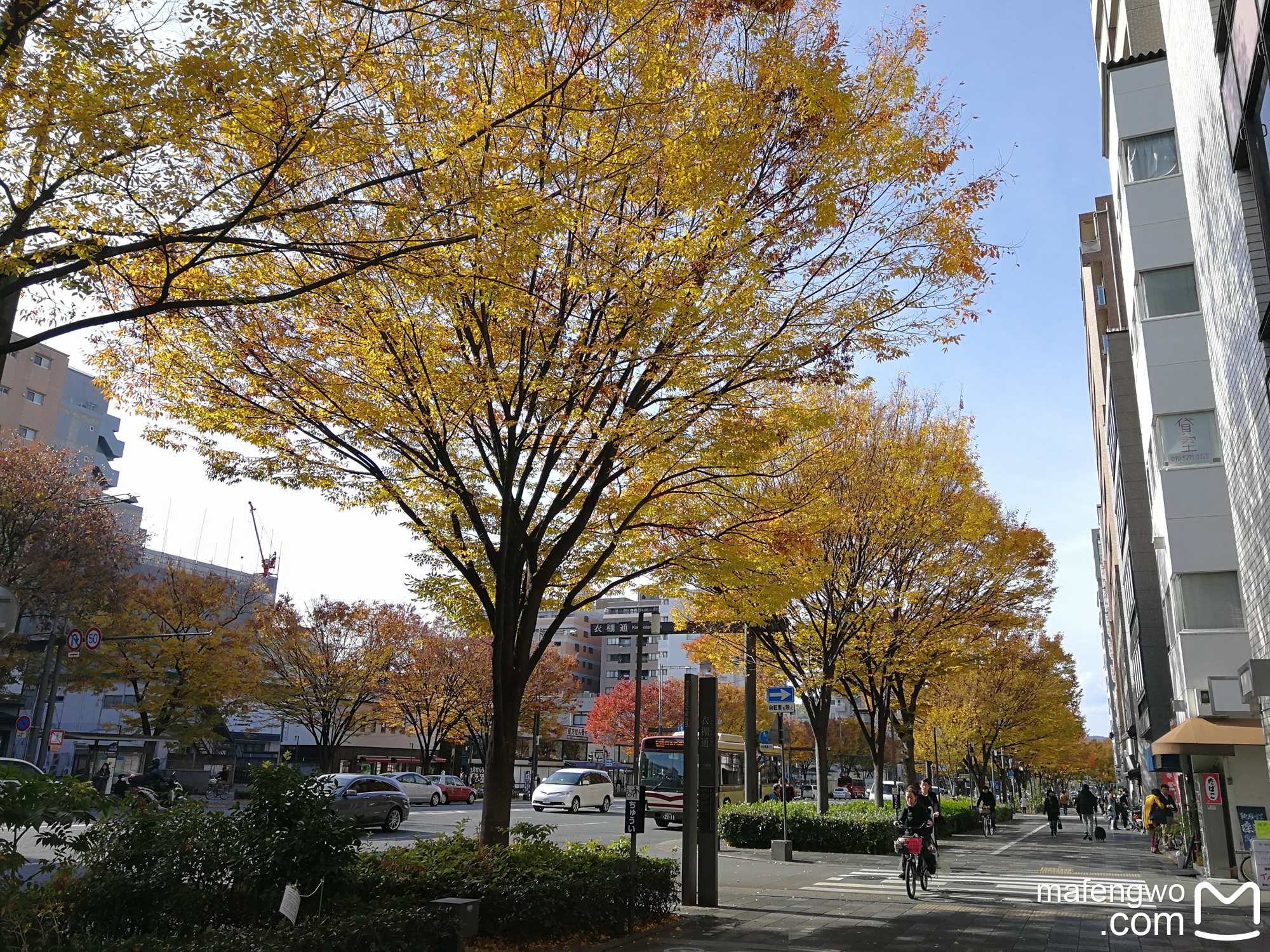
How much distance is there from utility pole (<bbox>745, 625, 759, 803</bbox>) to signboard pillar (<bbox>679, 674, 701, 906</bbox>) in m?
9.36

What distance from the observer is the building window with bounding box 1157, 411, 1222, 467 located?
22406 mm

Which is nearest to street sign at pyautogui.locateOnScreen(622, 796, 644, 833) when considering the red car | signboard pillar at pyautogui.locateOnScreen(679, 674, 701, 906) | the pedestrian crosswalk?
signboard pillar at pyautogui.locateOnScreen(679, 674, 701, 906)

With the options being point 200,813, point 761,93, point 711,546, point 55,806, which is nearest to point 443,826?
point 711,546

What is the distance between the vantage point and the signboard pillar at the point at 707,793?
39.3 ft

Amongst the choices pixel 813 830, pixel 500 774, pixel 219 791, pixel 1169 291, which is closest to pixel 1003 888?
pixel 813 830

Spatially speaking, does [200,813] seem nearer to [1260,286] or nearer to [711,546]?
[711,546]

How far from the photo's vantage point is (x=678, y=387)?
1027 centimetres

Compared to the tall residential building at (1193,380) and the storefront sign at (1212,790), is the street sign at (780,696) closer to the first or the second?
the tall residential building at (1193,380)

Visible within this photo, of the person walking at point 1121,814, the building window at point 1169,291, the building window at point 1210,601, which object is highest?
the building window at point 1169,291

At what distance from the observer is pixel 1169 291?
75.1 ft

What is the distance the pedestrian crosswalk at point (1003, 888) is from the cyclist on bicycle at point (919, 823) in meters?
0.58

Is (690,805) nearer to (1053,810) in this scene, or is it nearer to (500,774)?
(500,774)

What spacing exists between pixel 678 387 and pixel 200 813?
6607 millimetres

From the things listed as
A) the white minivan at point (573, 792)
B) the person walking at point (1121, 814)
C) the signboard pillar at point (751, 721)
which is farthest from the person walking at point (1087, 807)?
the white minivan at point (573, 792)
